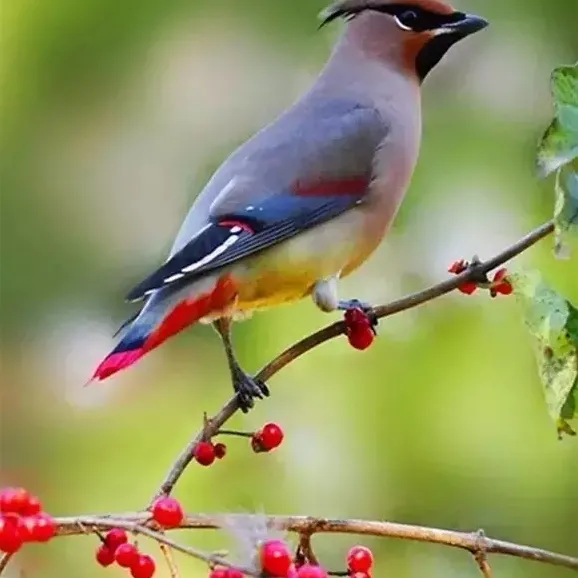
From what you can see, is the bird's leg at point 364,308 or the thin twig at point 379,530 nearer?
the thin twig at point 379,530

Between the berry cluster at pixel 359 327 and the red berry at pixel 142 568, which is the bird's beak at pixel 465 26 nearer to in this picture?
the berry cluster at pixel 359 327

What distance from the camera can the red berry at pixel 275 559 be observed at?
580 mm

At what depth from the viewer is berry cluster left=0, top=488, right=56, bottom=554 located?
1.95 feet

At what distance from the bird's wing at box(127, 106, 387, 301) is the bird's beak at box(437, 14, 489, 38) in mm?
77

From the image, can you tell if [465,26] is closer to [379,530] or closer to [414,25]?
[414,25]

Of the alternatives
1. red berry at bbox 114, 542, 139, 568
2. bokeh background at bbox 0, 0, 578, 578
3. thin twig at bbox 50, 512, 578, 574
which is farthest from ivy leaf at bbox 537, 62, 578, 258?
bokeh background at bbox 0, 0, 578, 578

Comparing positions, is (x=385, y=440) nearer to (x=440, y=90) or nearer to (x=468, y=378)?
(x=468, y=378)

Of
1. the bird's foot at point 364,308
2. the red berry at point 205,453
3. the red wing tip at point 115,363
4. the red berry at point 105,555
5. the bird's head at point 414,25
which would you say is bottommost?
the red berry at point 105,555

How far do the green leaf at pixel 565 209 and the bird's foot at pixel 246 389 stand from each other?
0.79 feet

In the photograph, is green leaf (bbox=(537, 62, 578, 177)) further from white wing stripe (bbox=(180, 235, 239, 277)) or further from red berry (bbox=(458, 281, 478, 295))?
white wing stripe (bbox=(180, 235, 239, 277))

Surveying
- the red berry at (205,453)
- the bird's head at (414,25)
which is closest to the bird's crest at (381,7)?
the bird's head at (414,25)

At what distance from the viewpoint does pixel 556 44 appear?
1467 mm

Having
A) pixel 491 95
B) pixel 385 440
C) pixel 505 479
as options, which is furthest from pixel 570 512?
pixel 491 95

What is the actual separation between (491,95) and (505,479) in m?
0.40
